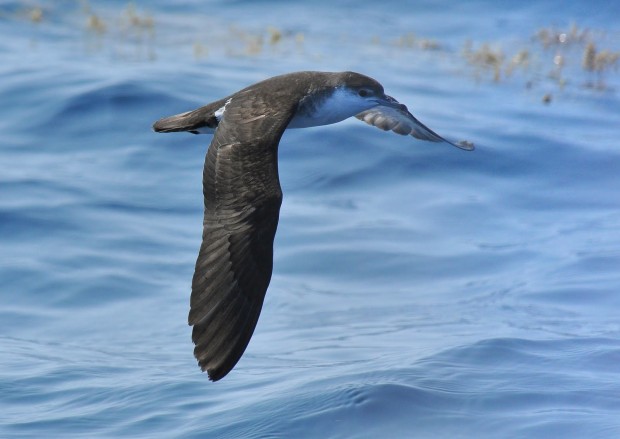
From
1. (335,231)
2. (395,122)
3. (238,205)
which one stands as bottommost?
(335,231)

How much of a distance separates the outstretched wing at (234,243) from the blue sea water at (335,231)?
1550mm

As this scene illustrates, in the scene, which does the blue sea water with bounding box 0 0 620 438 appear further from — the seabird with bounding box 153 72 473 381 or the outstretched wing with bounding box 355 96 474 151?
the seabird with bounding box 153 72 473 381

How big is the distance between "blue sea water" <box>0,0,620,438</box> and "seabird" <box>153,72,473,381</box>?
5.09 ft

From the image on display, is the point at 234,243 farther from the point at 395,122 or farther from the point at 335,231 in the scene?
the point at 335,231

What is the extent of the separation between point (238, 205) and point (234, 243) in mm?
177

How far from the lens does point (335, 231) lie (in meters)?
9.88

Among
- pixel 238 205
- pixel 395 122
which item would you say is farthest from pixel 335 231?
pixel 238 205

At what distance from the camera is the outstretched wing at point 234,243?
5.19 metres

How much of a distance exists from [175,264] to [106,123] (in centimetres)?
264

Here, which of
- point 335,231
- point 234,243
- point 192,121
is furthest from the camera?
point 335,231

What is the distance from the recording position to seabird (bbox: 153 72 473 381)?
205 inches

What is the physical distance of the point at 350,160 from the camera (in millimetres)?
11070

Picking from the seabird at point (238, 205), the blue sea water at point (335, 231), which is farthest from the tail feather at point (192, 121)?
the blue sea water at point (335, 231)

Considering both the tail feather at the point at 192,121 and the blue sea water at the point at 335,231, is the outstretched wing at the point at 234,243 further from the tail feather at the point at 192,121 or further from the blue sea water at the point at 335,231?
the blue sea water at the point at 335,231
